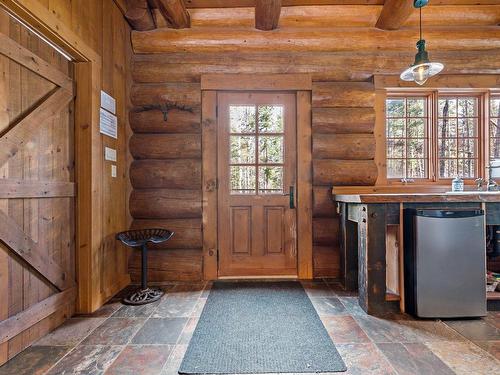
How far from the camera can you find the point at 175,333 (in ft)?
6.40

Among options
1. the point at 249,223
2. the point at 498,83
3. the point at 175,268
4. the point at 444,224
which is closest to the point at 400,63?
the point at 498,83

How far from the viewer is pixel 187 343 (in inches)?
71.8

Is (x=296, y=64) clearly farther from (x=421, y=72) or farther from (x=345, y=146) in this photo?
(x=421, y=72)

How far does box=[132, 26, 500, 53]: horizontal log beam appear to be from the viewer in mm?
3045

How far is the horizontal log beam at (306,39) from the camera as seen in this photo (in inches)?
120

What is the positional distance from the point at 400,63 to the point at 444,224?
77.6 inches

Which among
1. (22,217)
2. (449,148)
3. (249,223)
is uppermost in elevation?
(449,148)

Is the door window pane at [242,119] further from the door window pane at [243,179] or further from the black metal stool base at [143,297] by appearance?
the black metal stool base at [143,297]

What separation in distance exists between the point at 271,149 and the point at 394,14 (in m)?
1.88

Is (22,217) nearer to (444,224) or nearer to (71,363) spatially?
(71,363)

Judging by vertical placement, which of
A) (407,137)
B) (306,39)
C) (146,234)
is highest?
(306,39)

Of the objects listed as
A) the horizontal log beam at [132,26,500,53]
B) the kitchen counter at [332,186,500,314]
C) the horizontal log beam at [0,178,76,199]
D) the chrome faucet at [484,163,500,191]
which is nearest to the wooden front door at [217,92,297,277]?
the horizontal log beam at [132,26,500,53]

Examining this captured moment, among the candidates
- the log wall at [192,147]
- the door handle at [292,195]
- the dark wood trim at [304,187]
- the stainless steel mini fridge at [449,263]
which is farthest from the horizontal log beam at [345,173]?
the stainless steel mini fridge at [449,263]

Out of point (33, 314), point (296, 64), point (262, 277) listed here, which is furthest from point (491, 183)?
point (33, 314)
